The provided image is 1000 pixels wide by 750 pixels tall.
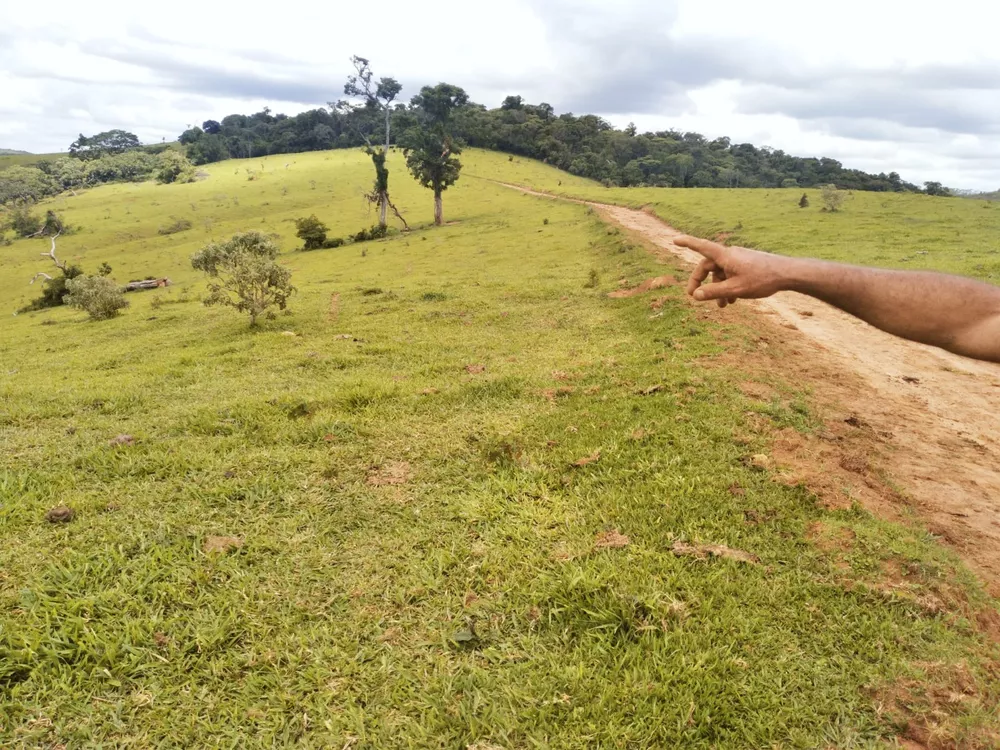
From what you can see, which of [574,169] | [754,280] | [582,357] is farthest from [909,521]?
[574,169]

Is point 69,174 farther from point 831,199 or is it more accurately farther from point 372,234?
point 831,199

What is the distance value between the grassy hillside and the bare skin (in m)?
17.6

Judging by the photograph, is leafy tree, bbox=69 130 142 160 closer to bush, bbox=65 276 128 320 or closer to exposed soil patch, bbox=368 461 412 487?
bush, bbox=65 276 128 320

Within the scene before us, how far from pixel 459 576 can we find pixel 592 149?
9551 centimetres

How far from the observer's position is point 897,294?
2.51 meters

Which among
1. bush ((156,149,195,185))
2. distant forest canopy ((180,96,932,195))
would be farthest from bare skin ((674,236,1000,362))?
bush ((156,149,195,185))

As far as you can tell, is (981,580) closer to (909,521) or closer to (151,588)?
(909,521)

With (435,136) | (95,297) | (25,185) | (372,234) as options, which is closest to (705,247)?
(95,297)

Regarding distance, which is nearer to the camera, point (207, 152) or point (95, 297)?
point (95, 297)

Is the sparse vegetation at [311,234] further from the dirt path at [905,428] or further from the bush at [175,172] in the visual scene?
the bush at [175,172]

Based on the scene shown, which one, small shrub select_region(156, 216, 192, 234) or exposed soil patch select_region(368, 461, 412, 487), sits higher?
exposed soil patch select_region(368, 461, 412, 487)

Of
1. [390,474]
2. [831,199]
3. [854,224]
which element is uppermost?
[831,199]

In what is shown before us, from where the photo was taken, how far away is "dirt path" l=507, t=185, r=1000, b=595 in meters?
4.97

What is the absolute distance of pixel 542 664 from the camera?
11.2 ft
